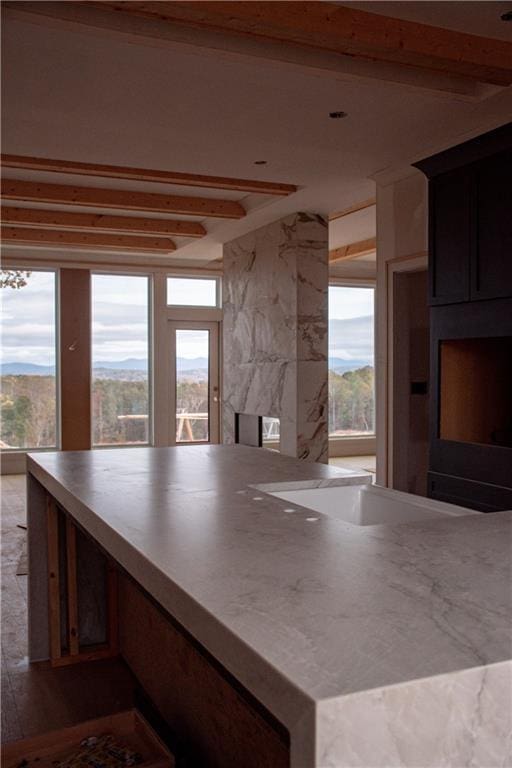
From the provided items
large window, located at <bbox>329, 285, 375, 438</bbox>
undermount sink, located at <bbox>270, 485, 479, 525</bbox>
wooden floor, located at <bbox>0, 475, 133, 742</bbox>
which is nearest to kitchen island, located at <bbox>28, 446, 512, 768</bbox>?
undermount sink, located at <bbox>270, 485, 479, 525</bbox>

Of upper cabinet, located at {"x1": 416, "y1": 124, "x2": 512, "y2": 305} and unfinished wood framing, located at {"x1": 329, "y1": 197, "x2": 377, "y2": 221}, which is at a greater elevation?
unfinished wood framing, located at {"x1": 329, "y1": 197, "x2": 377, "y2": 221}

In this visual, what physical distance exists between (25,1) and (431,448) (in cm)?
313

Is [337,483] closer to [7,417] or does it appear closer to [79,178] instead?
[79,178]

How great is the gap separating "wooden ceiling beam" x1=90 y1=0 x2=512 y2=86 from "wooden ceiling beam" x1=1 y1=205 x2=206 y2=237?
4558mm

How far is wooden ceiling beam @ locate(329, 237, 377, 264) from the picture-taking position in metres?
8.60

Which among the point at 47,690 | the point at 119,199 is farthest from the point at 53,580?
the point at 119,199

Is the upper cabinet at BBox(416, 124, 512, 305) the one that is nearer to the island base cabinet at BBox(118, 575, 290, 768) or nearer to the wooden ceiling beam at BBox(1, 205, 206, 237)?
the island base cabinet at BBox(118, 575, 290, 768)

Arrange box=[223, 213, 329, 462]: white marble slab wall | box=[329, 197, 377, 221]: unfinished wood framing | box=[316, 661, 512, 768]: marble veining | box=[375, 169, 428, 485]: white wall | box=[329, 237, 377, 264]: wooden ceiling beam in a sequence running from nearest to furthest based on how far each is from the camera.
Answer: box=[316, 661, 512, 768]: marble veining → box=[375, 169, 428, 485]: white wall → box=[329, 197, 377, 221]: unfinished wood framing → box=[223, 213, 329, 462]: white marble slab wall → box=[329, 237, 377, 264]: wooden ceiling beam

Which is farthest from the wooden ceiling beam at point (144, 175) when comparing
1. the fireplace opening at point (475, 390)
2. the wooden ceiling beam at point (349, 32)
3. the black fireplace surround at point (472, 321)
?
the wooden ceiling beam at point (349, 32)

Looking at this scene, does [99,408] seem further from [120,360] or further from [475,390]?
[475,390]

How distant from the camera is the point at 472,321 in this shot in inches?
161

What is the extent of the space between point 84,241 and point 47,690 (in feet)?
20.6

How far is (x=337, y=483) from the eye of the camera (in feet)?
8.03

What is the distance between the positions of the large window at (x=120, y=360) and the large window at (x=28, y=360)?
0.55m
